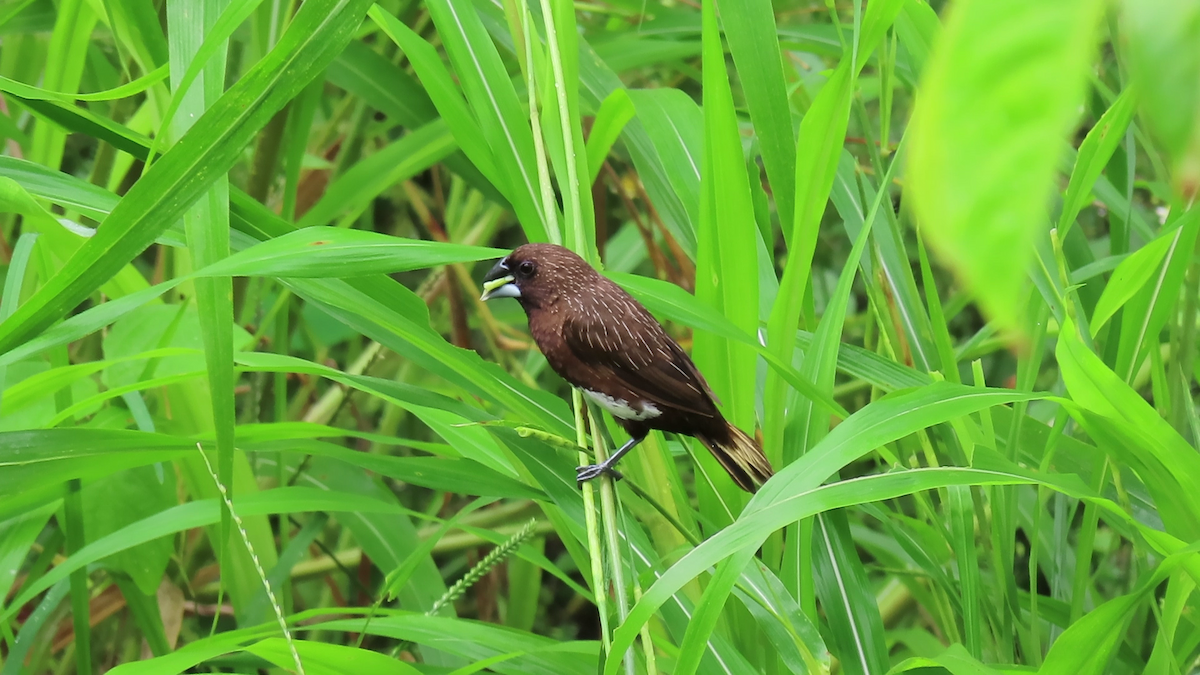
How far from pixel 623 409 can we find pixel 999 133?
101 cm

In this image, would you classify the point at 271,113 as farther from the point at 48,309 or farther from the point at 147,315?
the point at 147,315

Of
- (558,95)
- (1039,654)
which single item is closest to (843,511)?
(1039,654)

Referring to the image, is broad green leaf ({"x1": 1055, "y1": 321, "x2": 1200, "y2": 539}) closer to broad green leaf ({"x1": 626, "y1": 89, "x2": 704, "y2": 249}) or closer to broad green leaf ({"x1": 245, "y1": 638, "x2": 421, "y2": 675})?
broad green leaf ({"x1": 626, "y1": 89, "x2": 704, "y2": 249})

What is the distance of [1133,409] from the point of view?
840mm

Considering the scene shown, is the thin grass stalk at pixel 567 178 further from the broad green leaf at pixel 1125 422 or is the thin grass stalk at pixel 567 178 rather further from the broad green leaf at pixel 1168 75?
the broad green leaf at pixel 1168 75

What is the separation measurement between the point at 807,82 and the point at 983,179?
1642mm

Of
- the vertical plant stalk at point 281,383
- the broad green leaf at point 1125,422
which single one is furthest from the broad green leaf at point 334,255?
the vertical plant stalk at point 281,383

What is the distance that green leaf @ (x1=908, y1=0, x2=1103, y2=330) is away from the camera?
0.12 m

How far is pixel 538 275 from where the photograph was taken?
49.1 inches

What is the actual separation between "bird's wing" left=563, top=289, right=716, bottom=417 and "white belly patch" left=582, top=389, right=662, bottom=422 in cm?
1

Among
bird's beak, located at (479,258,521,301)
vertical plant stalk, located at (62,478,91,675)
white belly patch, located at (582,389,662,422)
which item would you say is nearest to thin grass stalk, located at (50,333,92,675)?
vertical plant stalk, located at (62,478,91,675)

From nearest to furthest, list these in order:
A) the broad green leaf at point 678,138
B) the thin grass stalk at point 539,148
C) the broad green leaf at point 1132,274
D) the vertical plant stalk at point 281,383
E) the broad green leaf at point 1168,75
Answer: the broad green leaf at point 1168,75, the broad green leaf at point 1132,274, the thin grass stalk at point 539,148, the broad green leaf at point 678,138, the vertical plant stalk at point 281,383

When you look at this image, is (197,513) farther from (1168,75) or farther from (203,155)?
(1168,75)

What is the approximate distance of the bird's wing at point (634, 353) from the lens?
1.16 metres
